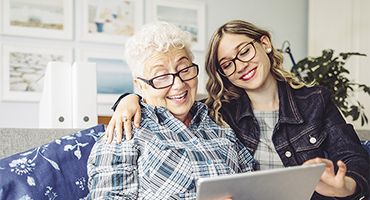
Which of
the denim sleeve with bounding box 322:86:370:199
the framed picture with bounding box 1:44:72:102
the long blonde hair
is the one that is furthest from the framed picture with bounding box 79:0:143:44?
the denim sleeve with bounding box 322:86:370:199

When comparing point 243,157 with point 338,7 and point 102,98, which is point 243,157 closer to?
point 102,98

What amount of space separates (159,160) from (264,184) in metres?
0.44

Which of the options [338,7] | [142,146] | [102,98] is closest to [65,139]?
[142,146]

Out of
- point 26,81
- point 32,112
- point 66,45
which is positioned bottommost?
point 32,112

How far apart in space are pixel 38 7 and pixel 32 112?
100cm

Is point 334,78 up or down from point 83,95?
up

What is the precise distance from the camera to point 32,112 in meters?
→ 3.18

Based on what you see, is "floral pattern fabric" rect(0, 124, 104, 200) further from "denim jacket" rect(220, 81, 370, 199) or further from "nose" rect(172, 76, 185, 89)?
"denim jacket" rect(220, 81, 370, 199)

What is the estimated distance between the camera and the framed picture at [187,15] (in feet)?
12.0

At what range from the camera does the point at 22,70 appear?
124 inches

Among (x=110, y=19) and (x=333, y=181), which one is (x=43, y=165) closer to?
(x=333, y=181)

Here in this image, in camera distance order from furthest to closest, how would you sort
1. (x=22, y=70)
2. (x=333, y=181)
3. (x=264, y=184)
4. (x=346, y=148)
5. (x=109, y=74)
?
(x=109, y=74)
(x=22, y=70)
(x=346, y=148)
(x=333, y=181)
(x=264, y=184)

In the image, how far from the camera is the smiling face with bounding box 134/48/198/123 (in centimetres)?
127

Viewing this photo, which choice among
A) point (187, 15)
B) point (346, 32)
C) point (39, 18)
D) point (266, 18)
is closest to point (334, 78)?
point (346, 32)
